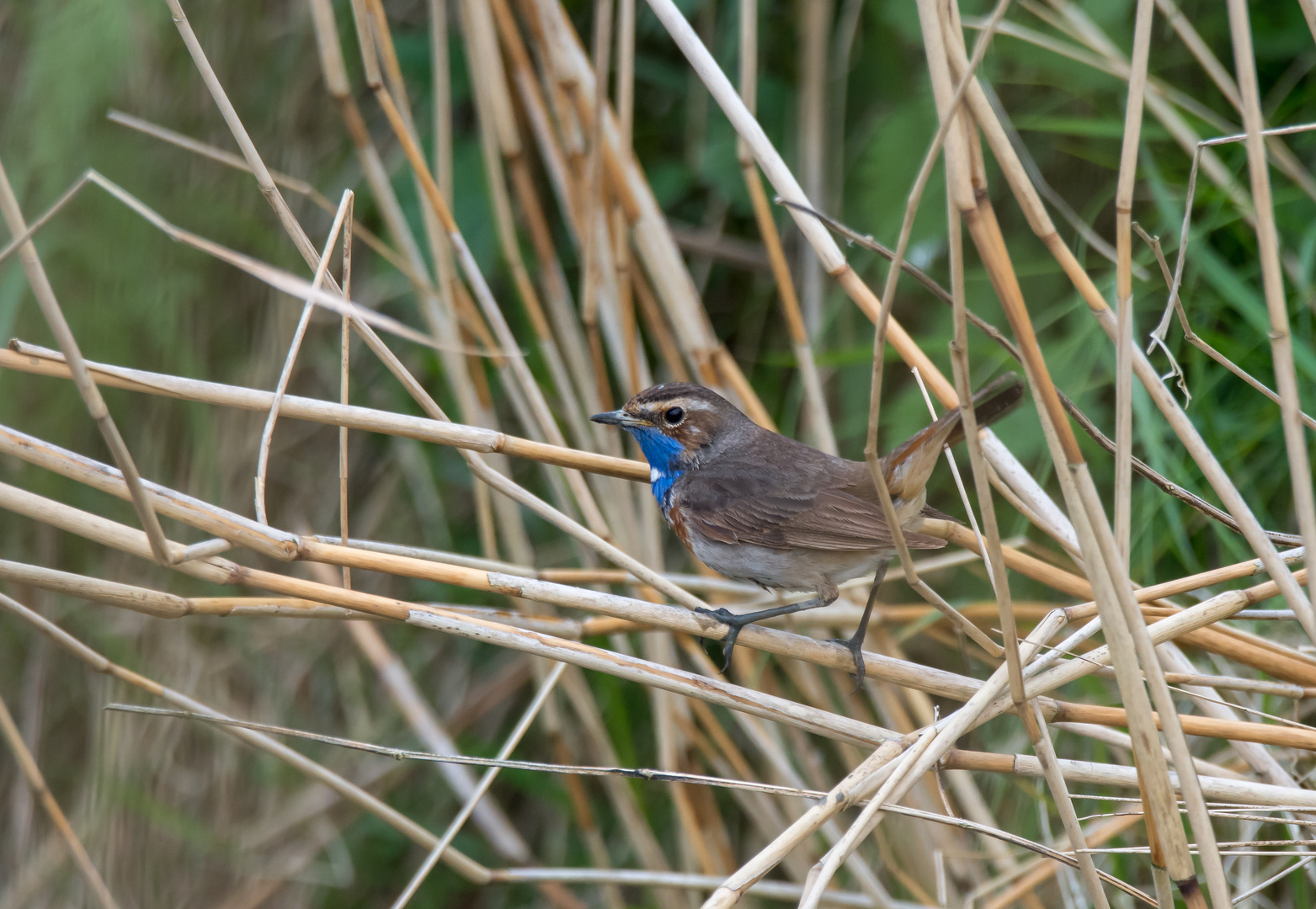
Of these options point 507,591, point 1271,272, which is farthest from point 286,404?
point 1271,272

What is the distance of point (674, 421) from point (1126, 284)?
173 cm

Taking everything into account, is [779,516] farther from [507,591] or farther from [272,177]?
[272,177]

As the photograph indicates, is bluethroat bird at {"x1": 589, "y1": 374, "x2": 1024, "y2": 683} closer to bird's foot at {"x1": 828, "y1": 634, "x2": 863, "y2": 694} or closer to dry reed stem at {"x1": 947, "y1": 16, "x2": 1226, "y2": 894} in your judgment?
bird's foot at {"x1": 828, "y1": 634, "x2": 863, "y2": 694}

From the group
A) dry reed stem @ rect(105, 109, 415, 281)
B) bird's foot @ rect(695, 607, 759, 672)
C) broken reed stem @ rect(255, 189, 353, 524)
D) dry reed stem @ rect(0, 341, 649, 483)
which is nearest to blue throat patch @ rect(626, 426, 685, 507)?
bird's foot @ rect(695, 607, 759, 672)

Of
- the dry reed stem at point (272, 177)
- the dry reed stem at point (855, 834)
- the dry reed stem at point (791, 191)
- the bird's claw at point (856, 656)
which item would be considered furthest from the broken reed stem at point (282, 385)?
the bird's claw at point (856, 656)

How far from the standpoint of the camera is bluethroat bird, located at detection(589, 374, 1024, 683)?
296cm

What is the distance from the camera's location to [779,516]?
3152 millimetres

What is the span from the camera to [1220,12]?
3758 mm

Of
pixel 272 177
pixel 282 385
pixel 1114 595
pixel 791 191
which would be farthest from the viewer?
pixel 272 177

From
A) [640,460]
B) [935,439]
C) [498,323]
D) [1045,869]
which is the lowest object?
[1045,869]

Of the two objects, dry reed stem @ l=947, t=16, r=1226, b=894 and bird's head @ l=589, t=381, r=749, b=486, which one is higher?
bird's head @ l=589, t=381, r=749, b=486

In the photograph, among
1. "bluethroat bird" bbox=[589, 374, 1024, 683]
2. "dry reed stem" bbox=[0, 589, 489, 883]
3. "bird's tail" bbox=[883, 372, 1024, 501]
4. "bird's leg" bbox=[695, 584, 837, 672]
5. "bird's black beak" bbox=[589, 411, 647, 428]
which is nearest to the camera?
"bird's tail" bbox=[883, 372, 1024, 501]

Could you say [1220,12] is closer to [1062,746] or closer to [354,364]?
[1062,746]

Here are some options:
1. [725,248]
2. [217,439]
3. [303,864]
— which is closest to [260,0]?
[217,439]
